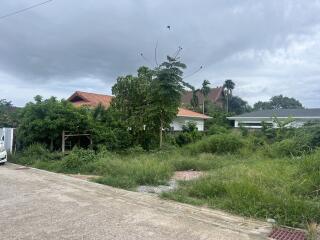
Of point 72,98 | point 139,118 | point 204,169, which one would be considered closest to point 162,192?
point 204,169

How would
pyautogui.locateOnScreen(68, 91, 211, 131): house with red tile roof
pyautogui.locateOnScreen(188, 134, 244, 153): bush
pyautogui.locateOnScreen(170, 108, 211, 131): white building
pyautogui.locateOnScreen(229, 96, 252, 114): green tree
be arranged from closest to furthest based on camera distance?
pyautogui.locateOnScreen(188, 134, 244, 153): bush, pyautogui.locateOnScreen(68, 91, 211, 131): house with red tile roof, pyautogui.locateOnScreen(170, 108, 211, 131): white building, pyautogui.locateOnScreen(229, 96, 252, 114): green tree

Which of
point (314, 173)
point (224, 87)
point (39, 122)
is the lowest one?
point (314, 173)

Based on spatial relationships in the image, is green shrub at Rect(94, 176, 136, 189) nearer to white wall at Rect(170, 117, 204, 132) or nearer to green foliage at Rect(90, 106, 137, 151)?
green foliage at Rect(90, 106, 137, 151)

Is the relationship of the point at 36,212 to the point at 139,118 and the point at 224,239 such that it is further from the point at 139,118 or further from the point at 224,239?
the point at 139,118

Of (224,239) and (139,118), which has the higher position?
(139,118)

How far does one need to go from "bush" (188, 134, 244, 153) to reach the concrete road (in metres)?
9.58

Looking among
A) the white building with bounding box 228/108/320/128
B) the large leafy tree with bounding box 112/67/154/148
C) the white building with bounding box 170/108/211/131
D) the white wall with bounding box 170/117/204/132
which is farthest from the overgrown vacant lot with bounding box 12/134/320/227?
the white building with bounding box 228/108/320/128

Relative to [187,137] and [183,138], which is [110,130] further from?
[187,137]

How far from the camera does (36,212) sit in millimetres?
6148

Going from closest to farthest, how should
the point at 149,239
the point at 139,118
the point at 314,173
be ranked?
the point at 149,239 < the point at 314,173 < the point at 139,118

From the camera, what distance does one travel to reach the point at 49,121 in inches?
541

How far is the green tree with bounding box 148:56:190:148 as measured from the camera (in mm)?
16031

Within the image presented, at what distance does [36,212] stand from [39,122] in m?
8.33

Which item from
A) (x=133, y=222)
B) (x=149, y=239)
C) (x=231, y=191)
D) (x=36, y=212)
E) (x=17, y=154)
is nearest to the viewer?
(x=149, y=239)
